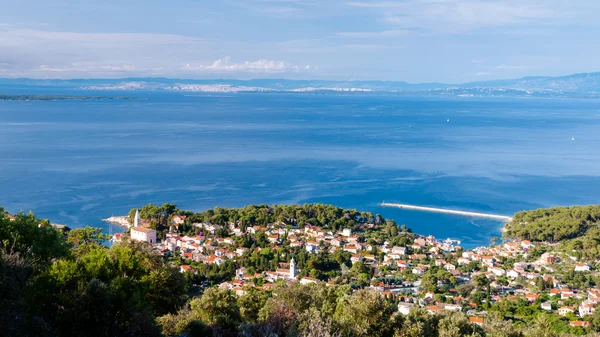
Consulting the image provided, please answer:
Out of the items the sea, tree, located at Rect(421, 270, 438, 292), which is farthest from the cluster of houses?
the sea

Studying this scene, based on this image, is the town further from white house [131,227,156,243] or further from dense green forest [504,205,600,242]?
dense green forest [504,205,600,242]

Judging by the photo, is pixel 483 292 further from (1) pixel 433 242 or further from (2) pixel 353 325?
(2) pixel 353 325

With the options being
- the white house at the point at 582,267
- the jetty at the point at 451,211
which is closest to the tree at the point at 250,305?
the white house at the point at 582,267

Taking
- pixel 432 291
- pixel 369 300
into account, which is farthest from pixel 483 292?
pixel 369 300

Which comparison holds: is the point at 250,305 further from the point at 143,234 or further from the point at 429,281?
the point at 143,234

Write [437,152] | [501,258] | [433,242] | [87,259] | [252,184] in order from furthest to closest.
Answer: [437,152]
[252,184]
[433,242]
[501,258]
[87,259]

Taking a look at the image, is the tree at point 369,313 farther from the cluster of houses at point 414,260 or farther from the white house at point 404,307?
the cluster of houses at point 414,260
